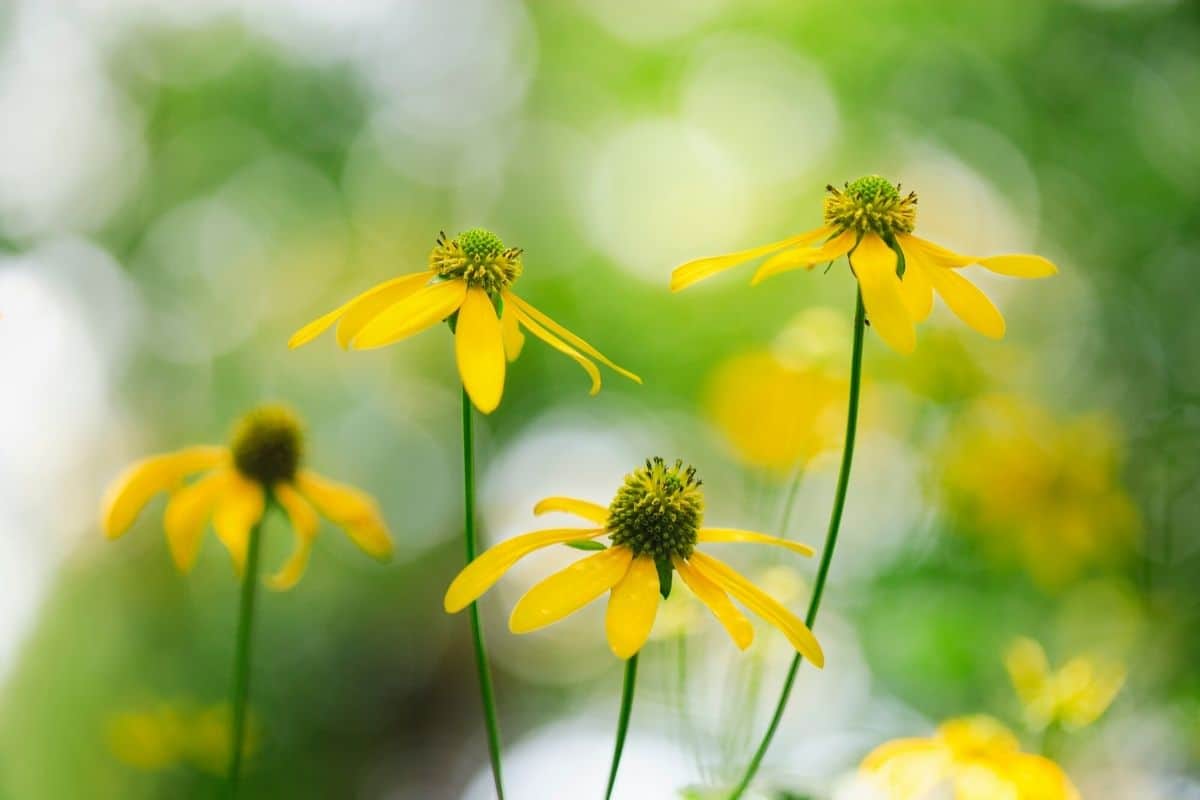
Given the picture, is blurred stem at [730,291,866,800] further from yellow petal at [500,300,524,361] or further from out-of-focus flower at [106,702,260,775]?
out-of-focus flower at [106,702,260,775]

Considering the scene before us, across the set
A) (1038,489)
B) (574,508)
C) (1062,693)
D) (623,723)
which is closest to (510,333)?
(574,508)

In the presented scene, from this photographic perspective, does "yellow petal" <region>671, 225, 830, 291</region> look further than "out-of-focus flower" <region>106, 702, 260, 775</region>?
No

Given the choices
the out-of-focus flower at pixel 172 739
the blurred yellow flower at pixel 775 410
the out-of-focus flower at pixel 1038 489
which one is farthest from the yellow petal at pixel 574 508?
the out-of-focus flower at pixel 1038 489

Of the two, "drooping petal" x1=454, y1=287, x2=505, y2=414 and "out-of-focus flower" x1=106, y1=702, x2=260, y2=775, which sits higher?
"drooping petal" x1=454, y1=287, x2=505, y2=414

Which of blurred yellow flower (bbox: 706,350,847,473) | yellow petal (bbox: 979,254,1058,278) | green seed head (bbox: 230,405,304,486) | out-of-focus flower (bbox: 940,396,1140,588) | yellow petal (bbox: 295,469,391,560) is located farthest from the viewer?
out-of-focus flower (bbox: 940,396,1140,588)

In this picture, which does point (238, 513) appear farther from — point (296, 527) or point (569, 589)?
point (569, 589)

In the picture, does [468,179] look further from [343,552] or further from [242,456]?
[242,456]

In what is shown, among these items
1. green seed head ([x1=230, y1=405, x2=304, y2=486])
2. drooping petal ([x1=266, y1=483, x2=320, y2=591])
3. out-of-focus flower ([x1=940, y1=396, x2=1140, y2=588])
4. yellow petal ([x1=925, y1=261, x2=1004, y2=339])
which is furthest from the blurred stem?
out-of-focus flower ([x1=940, y1=396, x2=1140, y2=588])

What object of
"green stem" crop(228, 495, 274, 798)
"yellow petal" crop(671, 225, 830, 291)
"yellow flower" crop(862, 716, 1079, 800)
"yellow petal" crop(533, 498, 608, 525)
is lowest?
"green stem" crop(228, 495, 274, 798)

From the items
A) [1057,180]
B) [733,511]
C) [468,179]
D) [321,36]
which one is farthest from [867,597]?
[321,36]
